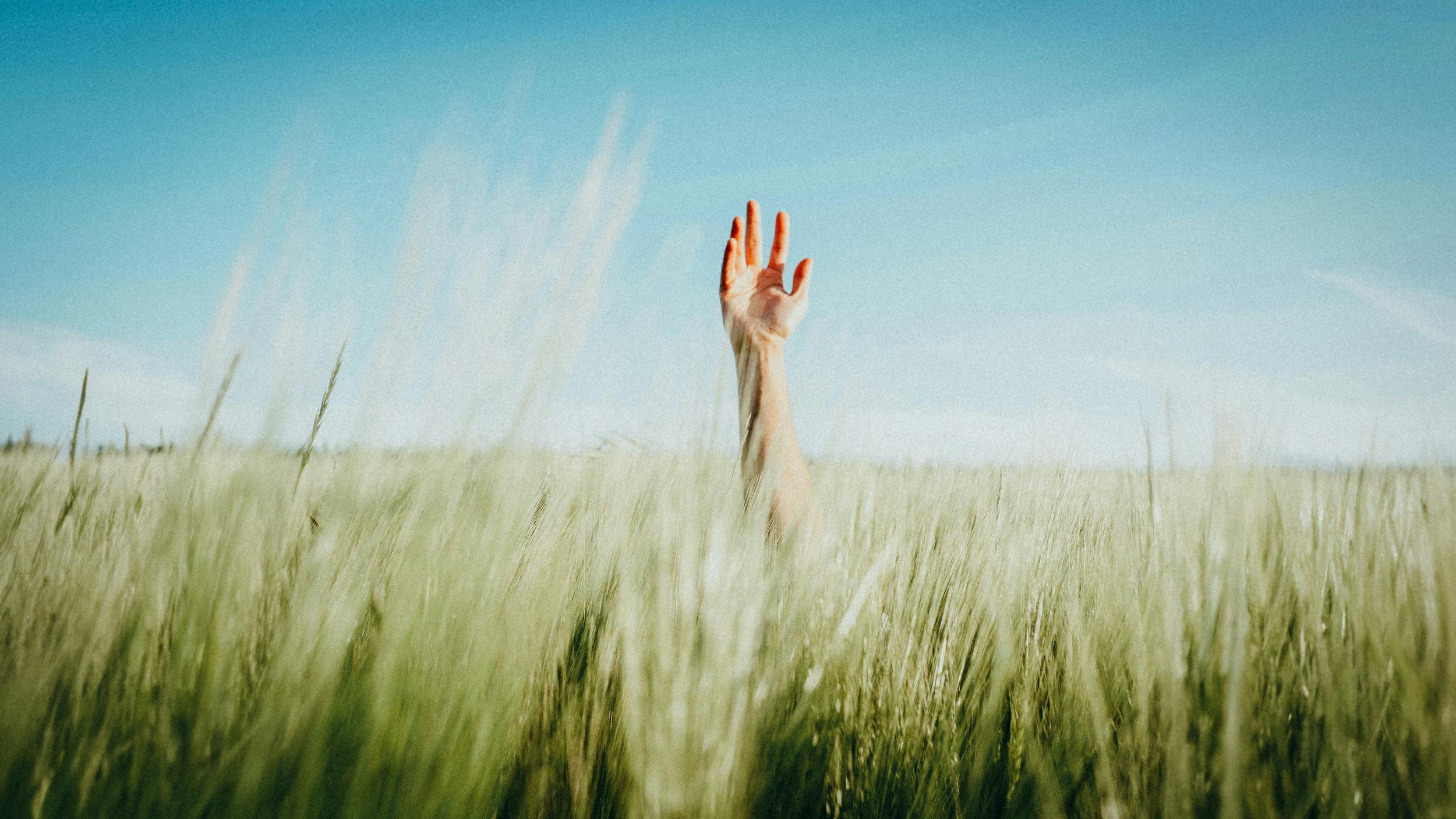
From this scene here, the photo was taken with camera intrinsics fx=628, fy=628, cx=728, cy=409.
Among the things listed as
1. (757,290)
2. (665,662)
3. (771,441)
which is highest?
(757,290)

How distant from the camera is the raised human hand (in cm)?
216

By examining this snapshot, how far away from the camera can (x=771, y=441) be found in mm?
1382

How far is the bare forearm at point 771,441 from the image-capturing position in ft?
3.05

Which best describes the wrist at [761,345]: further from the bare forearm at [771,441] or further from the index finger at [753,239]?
the index finger at [753,239]

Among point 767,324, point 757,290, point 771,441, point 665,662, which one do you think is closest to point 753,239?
point 757,290

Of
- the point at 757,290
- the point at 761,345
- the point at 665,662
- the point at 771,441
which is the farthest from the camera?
the point at 757,290

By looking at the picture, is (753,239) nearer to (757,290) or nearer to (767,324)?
(757,290)

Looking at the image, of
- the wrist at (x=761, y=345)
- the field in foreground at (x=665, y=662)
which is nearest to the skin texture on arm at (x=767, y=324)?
the wrist at (x=761, y=345)

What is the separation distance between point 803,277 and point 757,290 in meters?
0.18

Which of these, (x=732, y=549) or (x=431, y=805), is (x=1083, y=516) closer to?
(x=732, y=549)

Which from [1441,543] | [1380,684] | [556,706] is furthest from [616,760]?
[1441,543]

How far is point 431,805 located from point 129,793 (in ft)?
0.74

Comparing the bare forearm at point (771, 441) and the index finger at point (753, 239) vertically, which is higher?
the index finger at point (753, 239)

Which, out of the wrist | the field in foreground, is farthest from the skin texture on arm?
the field in foreground
